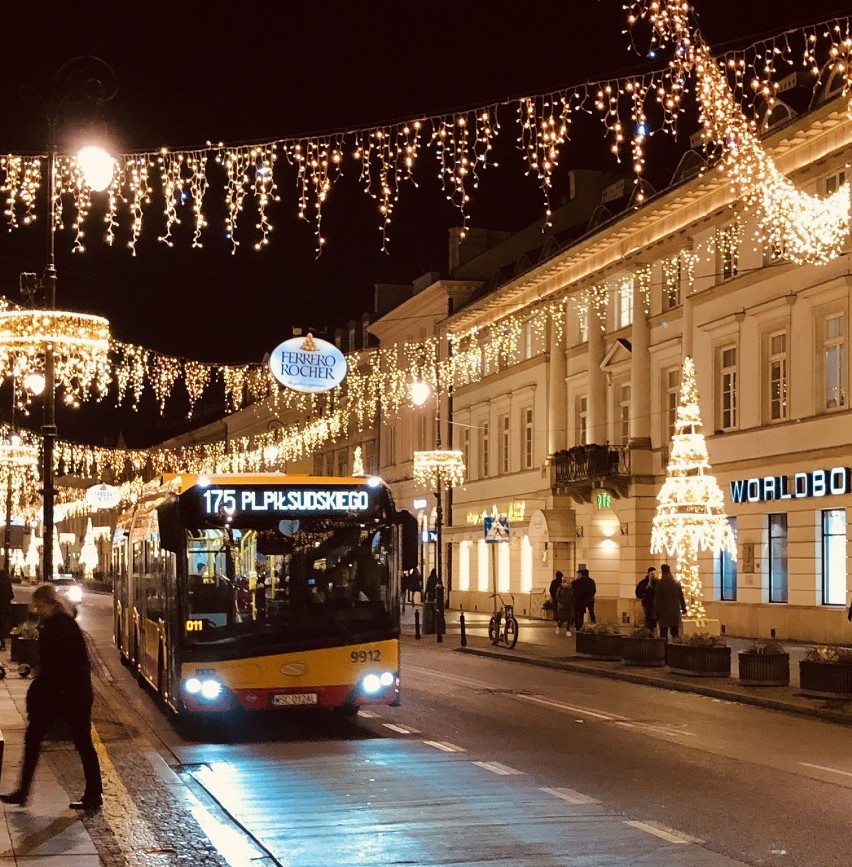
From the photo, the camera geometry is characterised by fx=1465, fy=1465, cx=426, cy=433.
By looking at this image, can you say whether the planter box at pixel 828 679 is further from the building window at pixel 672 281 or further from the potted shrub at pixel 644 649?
the building window at pixel 672 281

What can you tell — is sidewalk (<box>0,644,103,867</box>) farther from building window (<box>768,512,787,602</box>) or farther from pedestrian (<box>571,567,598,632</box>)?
building window (<box>768,512,787,602</box>)

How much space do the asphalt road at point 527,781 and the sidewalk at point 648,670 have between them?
0.68m

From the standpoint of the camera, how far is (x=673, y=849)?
362 inches

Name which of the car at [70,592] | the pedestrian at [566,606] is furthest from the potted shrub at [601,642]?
the car at [70,592]

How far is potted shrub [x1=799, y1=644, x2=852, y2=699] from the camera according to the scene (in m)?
19.7

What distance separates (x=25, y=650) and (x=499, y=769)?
10.6 metres

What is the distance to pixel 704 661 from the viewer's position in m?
23.7

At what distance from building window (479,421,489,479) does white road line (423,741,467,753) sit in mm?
42539

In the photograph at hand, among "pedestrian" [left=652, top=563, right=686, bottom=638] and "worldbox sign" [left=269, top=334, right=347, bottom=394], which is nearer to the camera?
"worldbox sign" [left=269, top=334, right=347, bottom=394]

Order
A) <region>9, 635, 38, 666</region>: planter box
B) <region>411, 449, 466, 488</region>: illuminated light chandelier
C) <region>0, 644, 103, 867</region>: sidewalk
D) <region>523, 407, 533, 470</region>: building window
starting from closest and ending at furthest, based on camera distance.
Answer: <region>0, 644, 103, 867</region>: sidewalk < <region>9, 635, 38, 666</region>: planter box < <region>411, 449, 466, 488</region>: illuminated light chandelier < <region>523, 407, 533, 470</region>: building window

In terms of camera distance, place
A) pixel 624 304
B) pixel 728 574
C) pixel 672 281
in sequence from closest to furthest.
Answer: pixel 728 574
pixel 672 281
pixel 624 304

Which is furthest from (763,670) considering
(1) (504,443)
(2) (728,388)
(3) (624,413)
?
(1) (504,443)

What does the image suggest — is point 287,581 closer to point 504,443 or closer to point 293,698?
point 293,698

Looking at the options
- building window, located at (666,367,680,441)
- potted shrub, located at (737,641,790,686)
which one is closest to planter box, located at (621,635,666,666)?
potted shrub, located at (737,641,790,686)
